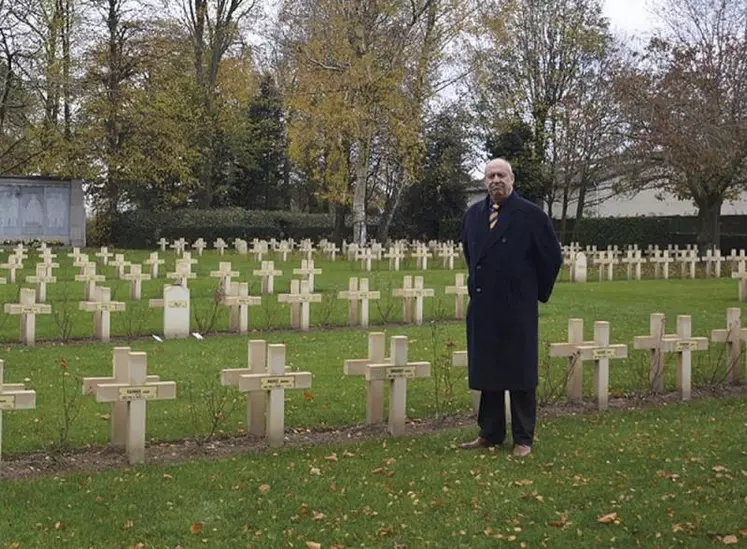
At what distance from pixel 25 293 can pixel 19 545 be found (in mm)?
7028

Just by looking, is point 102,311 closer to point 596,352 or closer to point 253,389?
point 253,389

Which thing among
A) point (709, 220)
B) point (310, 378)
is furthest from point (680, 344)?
point (709, 220)

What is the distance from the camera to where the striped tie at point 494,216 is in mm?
5891

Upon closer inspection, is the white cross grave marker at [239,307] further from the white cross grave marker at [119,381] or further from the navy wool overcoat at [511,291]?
the navy wool overcoat at [511,291]

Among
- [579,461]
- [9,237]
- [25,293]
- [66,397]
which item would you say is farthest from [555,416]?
[9,237]

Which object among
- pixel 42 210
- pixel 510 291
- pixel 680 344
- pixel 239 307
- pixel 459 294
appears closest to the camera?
pixel 510 291

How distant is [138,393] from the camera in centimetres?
557

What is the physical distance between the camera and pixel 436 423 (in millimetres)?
6922

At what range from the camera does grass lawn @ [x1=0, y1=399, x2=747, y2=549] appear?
4375 millimetres

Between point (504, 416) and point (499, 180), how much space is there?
156cm

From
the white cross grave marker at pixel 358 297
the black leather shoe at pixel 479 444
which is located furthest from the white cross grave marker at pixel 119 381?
the white cross grave marker at pixel 358 297

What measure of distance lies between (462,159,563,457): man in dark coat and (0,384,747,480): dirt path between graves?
0.93 m

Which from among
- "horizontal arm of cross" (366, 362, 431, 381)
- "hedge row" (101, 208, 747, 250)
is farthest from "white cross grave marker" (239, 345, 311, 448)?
"hedge row" (101, 208, 747, 250)

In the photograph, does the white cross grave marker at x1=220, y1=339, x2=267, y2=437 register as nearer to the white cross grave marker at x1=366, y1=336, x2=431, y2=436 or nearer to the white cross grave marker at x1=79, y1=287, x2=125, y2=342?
the white cross grave marker at x1=366, y1=336, x2=431, y2=436
